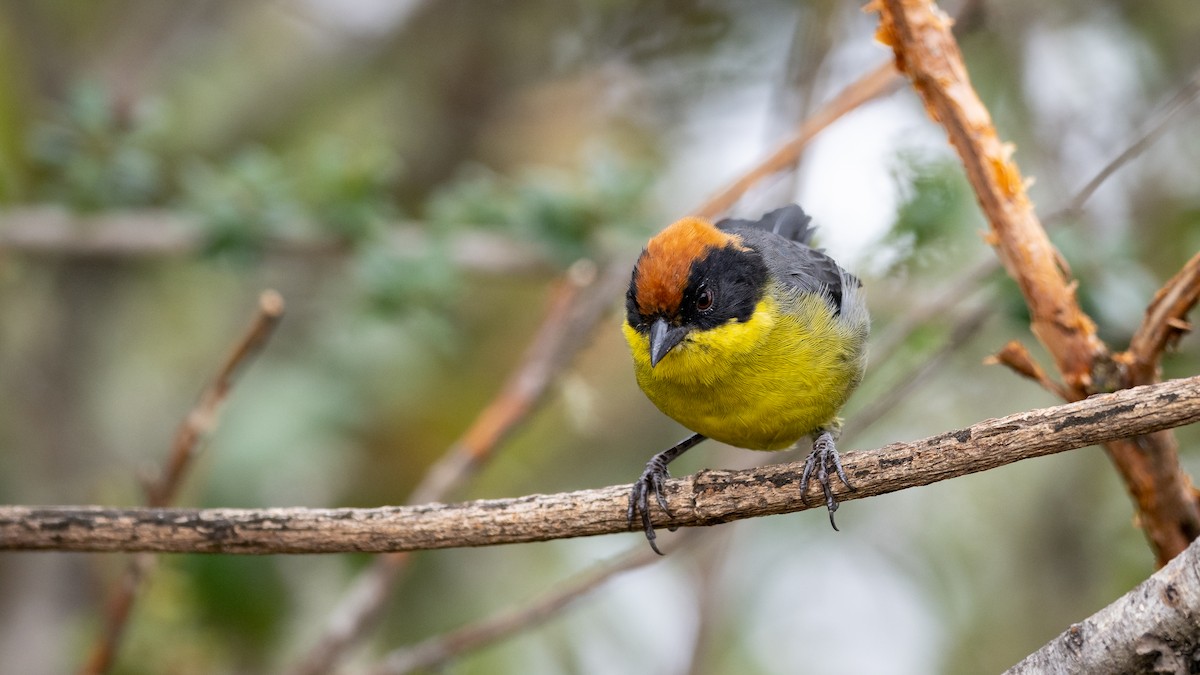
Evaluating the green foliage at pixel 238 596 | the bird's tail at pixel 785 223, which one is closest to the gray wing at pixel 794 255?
the bird's tail at pixel 785 223

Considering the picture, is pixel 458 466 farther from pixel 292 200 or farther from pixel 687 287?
pixel 292 200

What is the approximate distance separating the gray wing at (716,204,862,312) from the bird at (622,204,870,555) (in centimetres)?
6

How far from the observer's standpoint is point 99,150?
4.31 m

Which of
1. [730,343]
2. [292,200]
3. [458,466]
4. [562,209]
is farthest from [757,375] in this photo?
[292,200]

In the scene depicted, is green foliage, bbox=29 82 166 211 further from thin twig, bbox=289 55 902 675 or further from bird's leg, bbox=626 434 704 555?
bird's leg, bbox=626 434 704 555

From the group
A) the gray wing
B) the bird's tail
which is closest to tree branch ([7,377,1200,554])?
the gray wing

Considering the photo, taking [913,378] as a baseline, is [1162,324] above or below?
above

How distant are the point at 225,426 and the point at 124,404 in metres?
1.31

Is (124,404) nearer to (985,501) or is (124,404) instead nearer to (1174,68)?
(985,501)

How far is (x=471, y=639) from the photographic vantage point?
347 centimetres

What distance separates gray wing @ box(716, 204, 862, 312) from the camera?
3.29 meters

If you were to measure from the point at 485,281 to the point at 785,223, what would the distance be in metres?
2.36

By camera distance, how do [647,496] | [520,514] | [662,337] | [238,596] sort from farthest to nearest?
[238,596], [662,337], [647,496], [520,514]

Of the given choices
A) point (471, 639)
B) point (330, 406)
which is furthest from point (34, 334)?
point (471, 639)
